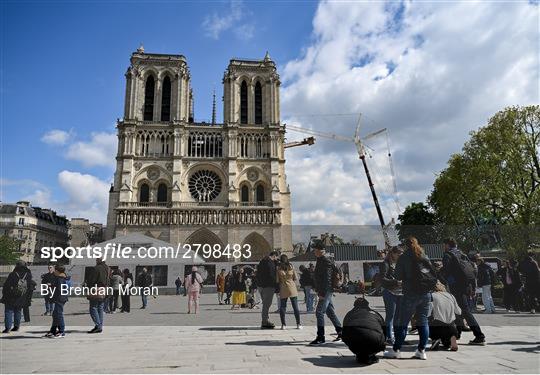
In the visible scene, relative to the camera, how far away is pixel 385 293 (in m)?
6.29

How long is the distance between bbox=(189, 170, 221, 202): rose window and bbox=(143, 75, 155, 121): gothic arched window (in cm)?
892

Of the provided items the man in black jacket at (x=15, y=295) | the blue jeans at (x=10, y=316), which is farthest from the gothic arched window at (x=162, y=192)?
the blue jeans at (x=10, y=316)

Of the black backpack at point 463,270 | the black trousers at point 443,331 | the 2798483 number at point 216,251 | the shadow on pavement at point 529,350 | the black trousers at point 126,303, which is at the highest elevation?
the 2798483 number at point 216,251

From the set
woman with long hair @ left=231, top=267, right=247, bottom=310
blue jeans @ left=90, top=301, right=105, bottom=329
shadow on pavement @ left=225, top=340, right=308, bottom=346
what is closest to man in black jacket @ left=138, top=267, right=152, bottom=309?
blue jeans @ left=90, top=301, right=105, bottom=329

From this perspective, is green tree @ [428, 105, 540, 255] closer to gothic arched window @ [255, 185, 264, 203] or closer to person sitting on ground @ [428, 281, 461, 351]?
person sitting on ground @ [428, 281, 461, 351]

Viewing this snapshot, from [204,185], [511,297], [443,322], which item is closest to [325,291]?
[443,322]

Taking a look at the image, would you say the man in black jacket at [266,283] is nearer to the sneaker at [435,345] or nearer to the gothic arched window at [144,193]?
the sneaker at [435,345]

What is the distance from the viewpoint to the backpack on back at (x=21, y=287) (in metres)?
7.48

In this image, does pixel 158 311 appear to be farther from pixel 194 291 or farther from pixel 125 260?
pixel 125 260

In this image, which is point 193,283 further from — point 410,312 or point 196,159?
point 196,159

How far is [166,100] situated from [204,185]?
11337 mm

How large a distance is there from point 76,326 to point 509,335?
846cm

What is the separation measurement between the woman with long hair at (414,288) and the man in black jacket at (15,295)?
23.0 ft

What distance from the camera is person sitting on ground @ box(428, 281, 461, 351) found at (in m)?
5.63
